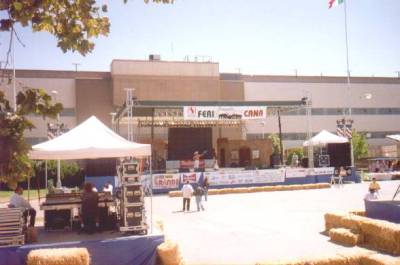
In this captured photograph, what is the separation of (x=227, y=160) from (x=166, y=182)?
776 inches

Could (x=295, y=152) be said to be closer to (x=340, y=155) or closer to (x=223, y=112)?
(x=340, y=155)

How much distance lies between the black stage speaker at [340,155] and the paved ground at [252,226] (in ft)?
39.6

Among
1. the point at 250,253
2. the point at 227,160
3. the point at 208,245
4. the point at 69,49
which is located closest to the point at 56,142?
the point at 208,245

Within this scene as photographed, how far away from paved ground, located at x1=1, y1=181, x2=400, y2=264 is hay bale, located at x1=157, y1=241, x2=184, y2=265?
2.44ft

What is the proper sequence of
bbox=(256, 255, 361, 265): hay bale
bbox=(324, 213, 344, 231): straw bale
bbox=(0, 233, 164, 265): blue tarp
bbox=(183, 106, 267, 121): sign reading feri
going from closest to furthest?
1. bbox=(256, 255, 361, 265): hay bale
2. bbox=(0, 233, 164, 265): blue tarp
3. bbox=(324, 213, 344, 231): straw bale
4. bbox=(183, 106, 267, 121): sign reading feri

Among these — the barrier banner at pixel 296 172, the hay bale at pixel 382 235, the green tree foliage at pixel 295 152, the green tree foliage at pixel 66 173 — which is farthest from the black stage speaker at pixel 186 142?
the hay bale at pixel 382 235

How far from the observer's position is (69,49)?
521 cm

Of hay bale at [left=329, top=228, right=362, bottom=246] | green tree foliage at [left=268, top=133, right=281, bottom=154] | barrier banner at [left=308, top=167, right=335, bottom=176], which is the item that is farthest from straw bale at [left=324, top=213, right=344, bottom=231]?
green tree foliage at [left=268, top=133, right=281, bottom=154]

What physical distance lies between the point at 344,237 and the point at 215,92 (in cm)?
4108

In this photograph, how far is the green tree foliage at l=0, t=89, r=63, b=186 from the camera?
3939 millimetres

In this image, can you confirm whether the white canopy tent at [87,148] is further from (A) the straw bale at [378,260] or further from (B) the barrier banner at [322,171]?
(B) the barrier banner at [322,171]

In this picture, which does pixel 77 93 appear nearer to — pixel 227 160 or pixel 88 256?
pixel 227 160

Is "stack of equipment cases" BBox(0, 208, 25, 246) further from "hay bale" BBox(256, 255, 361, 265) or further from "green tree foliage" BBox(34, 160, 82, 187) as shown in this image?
"green tree foliage" BBox(34, 160, 82, 187)

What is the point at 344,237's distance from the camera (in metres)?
12.8
